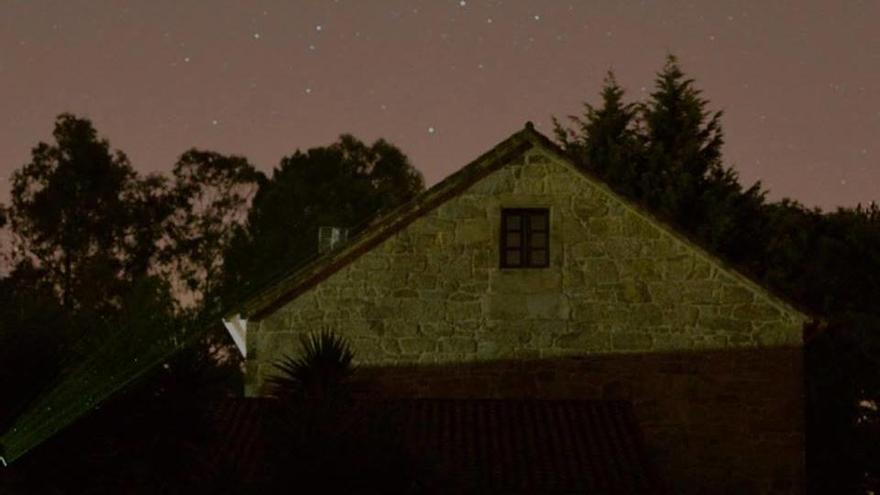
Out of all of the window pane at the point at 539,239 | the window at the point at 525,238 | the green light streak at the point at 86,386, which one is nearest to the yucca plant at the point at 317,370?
the green light streak at the point at 86,386

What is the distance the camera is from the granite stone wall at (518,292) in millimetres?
20547

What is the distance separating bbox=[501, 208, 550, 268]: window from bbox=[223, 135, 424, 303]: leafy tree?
25348mm

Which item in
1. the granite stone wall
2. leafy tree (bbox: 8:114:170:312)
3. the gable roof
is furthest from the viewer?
leafy tree (bbox: 8:114:170:312)

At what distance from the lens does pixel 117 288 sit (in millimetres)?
46344

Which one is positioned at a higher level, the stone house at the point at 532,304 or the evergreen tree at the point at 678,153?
the evergreen tree at the point at 678,153

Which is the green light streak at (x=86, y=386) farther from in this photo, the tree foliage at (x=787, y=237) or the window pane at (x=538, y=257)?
the tree foliage at (x=787, y=237)

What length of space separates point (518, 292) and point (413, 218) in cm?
231

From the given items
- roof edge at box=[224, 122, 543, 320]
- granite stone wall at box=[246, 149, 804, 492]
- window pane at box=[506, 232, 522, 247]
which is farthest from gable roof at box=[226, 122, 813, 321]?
window pane at box=[506, 232, 522, 247]

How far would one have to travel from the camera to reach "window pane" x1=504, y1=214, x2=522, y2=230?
2095 centimetres

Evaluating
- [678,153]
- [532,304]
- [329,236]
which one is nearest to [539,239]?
[532,304]

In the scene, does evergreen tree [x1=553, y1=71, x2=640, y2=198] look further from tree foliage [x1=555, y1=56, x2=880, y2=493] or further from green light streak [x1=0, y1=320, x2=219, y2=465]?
green light streak [x1=0, y1=320, x2=219, y2=465]

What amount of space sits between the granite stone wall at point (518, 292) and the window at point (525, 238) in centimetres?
15

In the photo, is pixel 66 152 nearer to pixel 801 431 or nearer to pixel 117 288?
pixel 117 288

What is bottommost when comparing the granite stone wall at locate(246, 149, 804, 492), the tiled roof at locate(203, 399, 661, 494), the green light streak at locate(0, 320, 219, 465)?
the tiled roof at locate(203, 399, 661, 494)
